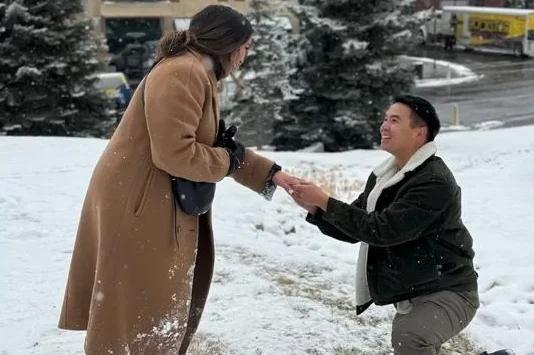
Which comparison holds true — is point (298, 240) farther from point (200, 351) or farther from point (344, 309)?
point (200, 351)

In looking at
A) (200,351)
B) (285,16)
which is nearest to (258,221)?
(200,351)

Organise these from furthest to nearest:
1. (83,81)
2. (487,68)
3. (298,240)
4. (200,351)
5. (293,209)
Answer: (487,68) < (83,81) < (293,209) < (298,240) < (200,351)

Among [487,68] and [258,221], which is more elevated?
[258,221]

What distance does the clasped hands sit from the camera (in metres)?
3.10

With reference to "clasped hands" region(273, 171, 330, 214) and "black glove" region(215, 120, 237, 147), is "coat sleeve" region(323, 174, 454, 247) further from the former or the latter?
"black glove" region(215, 120, 237, 147)

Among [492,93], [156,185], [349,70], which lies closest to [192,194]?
[156,185]

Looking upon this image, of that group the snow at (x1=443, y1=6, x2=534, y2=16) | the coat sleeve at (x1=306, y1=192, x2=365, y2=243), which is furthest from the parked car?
the snow at (x1=443, y1=6, x2=534, y2=16)

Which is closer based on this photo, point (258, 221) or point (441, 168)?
point (441, 168)

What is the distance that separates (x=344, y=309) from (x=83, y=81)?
12789mm

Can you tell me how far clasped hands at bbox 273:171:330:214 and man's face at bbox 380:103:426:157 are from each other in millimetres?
397

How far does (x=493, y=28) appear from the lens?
39344 millimetres

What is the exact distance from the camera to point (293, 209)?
7805mm

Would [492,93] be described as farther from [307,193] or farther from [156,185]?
[156,185]

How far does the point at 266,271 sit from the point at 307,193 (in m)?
2.44
